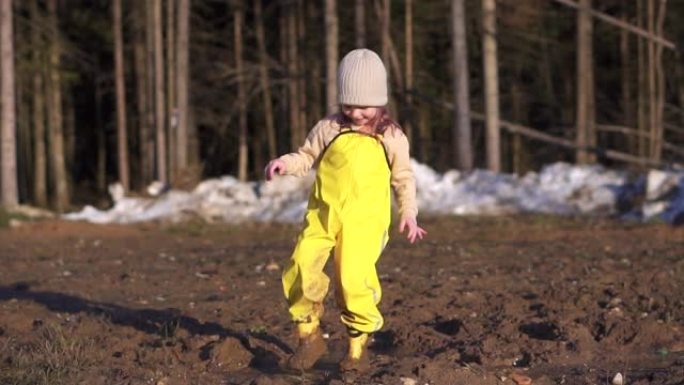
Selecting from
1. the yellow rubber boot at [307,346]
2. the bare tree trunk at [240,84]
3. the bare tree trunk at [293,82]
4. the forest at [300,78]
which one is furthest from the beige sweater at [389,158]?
the bare tree trunk at [240,84]

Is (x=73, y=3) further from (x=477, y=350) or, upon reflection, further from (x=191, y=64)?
(x=477, y=350)

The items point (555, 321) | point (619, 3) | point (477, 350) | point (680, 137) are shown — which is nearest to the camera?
point (477, 350)

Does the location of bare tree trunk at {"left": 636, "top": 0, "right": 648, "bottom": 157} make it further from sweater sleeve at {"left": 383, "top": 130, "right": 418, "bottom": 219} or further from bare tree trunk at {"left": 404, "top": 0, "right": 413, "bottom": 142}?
sweater sleeve at {"left": 383, "top": 130, "right": 418, "bottom": 219}

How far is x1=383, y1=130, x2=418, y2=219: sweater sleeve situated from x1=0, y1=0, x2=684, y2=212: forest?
16.8 meters

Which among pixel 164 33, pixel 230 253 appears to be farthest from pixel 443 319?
pixel 164 33

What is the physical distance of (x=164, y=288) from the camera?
1115 centimetres

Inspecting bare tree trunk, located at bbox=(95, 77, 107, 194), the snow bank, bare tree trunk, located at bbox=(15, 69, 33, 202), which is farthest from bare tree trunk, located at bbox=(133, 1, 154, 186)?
the snow bank

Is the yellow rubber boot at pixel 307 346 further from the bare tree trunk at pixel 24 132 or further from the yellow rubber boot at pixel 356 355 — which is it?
the bare tree trunk at pixel 24 132

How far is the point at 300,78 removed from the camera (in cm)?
2948

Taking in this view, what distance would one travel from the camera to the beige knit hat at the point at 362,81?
7.09 meters

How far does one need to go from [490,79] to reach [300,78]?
7.74 metres

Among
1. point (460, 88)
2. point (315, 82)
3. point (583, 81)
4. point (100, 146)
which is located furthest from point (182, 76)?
point (100, 146)

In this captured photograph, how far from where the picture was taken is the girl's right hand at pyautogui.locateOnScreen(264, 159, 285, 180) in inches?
276

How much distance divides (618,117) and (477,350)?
27.9 m
